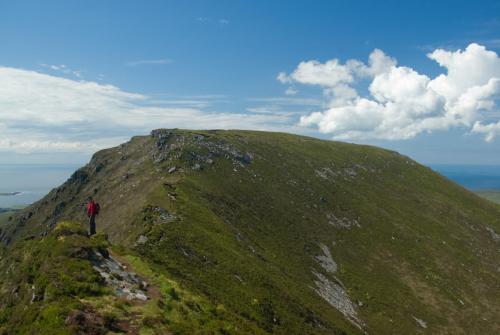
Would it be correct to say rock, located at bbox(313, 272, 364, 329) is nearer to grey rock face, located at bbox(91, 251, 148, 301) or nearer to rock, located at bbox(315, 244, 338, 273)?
rock, located at bbox(315, 244, 338, 273)

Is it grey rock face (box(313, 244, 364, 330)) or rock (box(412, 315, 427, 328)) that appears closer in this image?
grey rock face (box(313, 244, 364, 330))

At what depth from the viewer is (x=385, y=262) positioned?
82188 mm

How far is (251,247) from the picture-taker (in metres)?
60.3

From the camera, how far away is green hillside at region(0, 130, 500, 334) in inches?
890

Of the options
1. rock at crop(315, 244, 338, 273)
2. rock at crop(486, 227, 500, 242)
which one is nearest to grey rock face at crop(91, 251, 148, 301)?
rock at crop(315, 244, 338, 273)

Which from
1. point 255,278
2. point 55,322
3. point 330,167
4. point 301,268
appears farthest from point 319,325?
point 330,167

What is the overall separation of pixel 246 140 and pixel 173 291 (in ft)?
336

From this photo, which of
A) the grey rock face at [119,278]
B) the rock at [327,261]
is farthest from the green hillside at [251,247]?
the rock at [327,261]

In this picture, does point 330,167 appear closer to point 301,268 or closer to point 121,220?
point 301,268

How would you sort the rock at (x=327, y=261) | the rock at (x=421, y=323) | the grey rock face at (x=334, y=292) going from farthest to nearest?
the rock at (x=327, y=261) → the rock at (x=421, y=323) → the grey rock face at (x=334, y=292)

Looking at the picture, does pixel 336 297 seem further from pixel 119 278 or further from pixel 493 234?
pixel 493 234

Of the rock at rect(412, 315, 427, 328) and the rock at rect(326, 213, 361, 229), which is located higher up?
the rock at rect(326, 213, 361, 229)

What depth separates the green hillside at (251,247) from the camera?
22594 mm

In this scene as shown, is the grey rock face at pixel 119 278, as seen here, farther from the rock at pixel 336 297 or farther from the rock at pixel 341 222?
the rock at pixel 341 222
